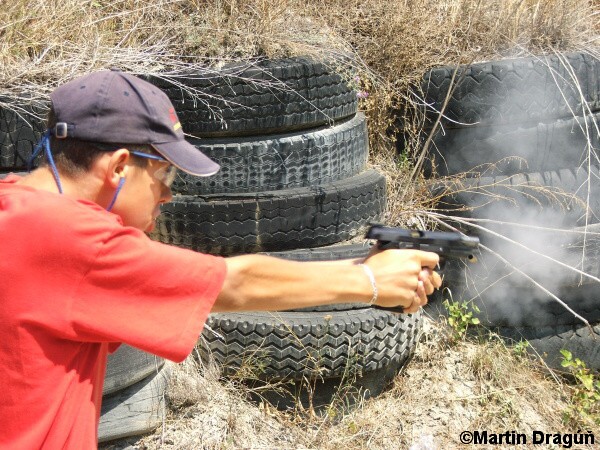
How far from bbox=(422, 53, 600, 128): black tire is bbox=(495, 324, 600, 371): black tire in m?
1.21

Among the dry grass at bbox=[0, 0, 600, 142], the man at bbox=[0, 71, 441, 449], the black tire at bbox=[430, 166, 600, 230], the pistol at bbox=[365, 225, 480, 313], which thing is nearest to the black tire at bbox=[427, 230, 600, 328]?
the black tire at bbox=[430, 166, 600, 230]

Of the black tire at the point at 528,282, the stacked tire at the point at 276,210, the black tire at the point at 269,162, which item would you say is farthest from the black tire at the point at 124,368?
the black tire at the point at 528,282

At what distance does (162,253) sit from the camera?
1.84 m

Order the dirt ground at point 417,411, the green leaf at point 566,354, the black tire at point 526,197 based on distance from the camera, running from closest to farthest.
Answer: the dirt ground at point 417,411 < the green leaf at point 566,354 < the black tire at point 526,197

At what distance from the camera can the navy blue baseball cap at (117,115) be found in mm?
1888

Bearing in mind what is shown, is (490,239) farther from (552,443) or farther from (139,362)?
(139,362)

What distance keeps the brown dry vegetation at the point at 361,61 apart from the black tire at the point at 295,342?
0.57 ft

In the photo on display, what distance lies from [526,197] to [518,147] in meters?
0.30

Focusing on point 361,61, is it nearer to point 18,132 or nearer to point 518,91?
point 518,91

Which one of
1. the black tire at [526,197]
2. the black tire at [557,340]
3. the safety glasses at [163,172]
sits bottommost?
the black tire at [557,340]

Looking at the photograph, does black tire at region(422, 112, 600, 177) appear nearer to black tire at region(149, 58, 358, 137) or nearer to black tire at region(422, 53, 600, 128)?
black tire at region(422, 53, 600, 128)

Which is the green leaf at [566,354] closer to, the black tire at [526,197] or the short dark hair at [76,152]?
the black tire at [526,197]

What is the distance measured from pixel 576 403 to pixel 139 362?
2.43 metres

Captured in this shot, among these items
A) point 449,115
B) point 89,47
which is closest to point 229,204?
point 89,47
